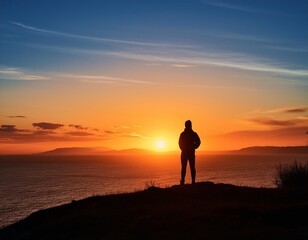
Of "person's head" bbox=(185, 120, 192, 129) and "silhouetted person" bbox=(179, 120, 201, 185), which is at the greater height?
"person's head" bbox=(185, 120, 192, 129)

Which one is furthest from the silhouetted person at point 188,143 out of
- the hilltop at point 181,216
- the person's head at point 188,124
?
the hilltop at point 181,216

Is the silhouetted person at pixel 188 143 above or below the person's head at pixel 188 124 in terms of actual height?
below

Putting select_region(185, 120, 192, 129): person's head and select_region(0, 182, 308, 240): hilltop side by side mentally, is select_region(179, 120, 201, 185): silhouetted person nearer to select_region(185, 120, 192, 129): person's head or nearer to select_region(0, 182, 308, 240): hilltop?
select_region(185, 120, 192, 129): person's head

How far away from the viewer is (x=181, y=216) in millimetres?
14344

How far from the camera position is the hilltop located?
12.5 m

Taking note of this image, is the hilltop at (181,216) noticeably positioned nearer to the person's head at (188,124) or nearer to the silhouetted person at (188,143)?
the silhouetted person at (188,143)

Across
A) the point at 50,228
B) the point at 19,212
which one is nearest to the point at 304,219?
the point at 50,228

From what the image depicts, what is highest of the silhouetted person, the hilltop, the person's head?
the person's head

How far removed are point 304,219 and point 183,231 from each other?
186 inches

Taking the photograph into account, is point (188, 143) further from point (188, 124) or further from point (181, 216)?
point (181, 216)

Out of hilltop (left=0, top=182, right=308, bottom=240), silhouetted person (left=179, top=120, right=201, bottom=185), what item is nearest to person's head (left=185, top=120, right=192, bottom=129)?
silhouetted person (left=179, top=120, right=201, bottom=185)

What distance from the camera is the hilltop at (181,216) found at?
12.5m

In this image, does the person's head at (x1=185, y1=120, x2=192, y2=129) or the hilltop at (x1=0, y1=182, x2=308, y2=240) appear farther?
the person's head at (x1=185, y1=120, x2=192, y2=129)

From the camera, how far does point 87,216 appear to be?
1521 centimetres
